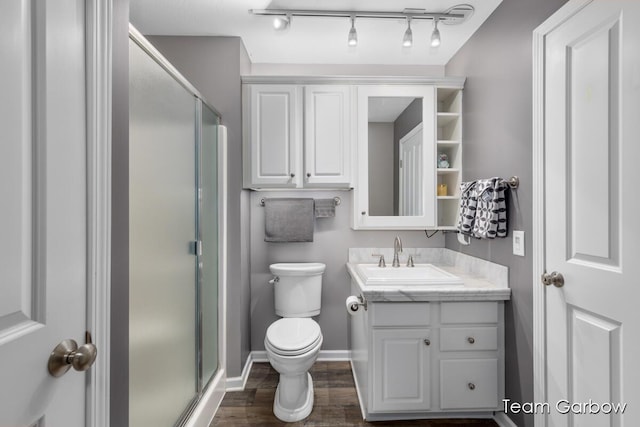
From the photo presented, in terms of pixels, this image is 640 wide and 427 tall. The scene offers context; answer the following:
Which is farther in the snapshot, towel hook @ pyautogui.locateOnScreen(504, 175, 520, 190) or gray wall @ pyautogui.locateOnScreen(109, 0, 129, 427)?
towel hook @ pyautogui.locateOnScreen(504, 175, 520, 190)

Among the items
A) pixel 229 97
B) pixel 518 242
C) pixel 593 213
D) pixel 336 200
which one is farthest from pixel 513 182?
pixel 229 97

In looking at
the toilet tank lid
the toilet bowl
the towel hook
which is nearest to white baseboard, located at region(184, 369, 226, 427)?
the toilet bowl

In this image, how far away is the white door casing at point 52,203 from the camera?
1.95 ft

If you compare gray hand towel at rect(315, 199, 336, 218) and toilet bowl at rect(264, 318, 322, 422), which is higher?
gray hand towel at rect(315, 199, 336, 218)

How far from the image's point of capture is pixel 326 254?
2631mm

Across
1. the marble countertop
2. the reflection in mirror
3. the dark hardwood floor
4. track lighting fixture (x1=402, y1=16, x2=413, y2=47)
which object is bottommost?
the dark hardwood floor

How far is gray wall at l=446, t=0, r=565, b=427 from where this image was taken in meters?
1.61

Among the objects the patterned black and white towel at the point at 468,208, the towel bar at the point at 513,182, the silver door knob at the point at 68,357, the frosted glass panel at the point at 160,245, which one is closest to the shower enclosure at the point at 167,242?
the frosted glass panel at the point at 160,245

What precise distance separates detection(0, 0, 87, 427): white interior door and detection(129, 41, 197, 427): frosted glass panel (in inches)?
15.1

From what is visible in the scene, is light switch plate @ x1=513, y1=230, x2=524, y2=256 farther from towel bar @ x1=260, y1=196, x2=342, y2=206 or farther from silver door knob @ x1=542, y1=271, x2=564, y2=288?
towel bar @ x1=260, y1=196, x2=342, y2=206

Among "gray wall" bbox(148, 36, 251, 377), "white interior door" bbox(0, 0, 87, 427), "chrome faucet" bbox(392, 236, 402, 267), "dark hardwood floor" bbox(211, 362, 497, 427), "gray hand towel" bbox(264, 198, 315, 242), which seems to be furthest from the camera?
"gray hand towel" bbox(264, 198, 315, 242)

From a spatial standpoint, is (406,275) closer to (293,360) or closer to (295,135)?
(293,360)

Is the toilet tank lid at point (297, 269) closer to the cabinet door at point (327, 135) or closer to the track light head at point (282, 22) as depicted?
the cabinet door at point (327, 135)

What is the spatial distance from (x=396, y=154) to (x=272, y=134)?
88cm
